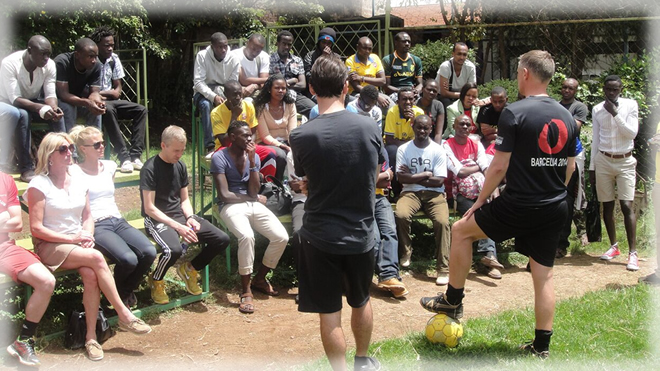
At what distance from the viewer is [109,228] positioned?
6.03 metres

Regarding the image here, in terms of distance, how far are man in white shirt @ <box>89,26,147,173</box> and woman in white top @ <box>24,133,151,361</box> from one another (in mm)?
2161

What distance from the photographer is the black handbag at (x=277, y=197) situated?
735 cm

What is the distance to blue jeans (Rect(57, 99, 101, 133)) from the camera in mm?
7383

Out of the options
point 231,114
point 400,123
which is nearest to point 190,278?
point 231,114

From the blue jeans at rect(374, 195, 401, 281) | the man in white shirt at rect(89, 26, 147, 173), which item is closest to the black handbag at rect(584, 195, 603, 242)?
the blue jeans at rect(374, 195, 401, 281)

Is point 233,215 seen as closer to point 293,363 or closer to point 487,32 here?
point 293,363

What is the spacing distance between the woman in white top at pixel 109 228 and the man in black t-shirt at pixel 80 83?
1493mm

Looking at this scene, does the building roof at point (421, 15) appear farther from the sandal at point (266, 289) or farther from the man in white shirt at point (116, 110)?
the sandal at point (266, 289)

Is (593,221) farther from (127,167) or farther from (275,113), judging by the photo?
(127,167)

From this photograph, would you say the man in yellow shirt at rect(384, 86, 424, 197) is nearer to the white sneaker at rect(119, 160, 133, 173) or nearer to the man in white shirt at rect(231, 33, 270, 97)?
the man in white shirt at rect(231, 33, 270, 97)

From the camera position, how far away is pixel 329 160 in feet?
13.0

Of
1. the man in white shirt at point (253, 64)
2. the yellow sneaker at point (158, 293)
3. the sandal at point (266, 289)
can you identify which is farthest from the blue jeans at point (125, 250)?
the man in white shirt at point (253, 64)

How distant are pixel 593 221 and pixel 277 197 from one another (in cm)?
406

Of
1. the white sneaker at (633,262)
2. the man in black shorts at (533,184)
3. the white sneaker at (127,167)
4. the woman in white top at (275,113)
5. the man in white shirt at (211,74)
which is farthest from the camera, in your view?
the man in white shirt at (211,74)
